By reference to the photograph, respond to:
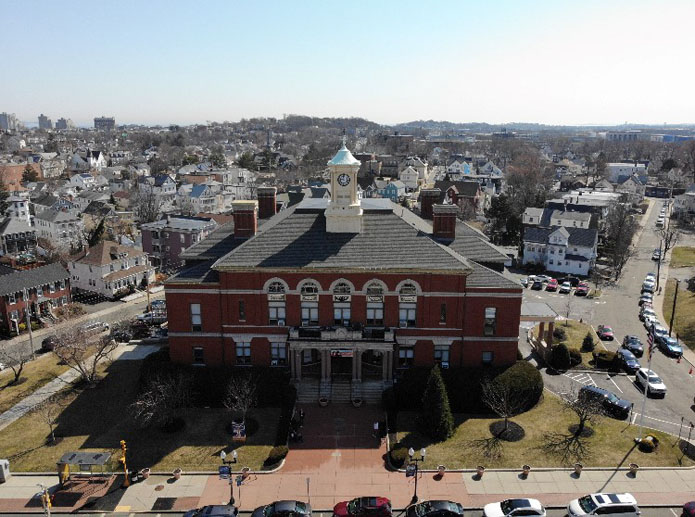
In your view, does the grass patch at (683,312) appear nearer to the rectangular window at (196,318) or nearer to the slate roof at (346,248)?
the slate roof at (346,248)

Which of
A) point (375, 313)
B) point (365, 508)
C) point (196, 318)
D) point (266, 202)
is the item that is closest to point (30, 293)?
point (196, 318)

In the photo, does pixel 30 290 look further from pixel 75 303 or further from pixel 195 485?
pixel 195 485

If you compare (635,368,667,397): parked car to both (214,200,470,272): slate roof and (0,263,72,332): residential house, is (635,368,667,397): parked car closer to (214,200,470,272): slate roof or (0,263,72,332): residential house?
(214,200,470,272): slate roof

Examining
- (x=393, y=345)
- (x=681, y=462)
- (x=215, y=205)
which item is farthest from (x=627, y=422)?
(x=215, y=205)

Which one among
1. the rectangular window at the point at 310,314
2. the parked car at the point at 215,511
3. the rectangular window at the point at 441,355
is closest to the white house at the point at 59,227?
the rectangular window at the point at 310,314

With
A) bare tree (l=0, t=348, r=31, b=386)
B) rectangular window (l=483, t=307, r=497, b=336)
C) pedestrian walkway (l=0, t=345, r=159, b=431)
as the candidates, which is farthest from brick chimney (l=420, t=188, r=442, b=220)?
bare tree (l=0, t=348, r=31, b=386)
